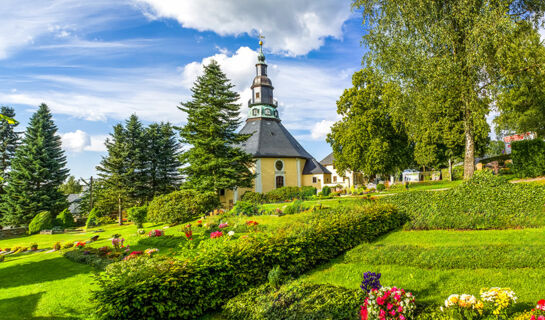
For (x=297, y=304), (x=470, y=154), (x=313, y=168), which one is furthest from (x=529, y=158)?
(x=313, y=168)

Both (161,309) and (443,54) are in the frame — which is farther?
(443,54)

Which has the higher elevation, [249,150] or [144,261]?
[249,150]

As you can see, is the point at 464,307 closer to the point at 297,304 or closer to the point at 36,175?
the point at 297,304

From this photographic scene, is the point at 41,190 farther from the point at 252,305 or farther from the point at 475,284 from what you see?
the point at 475,284

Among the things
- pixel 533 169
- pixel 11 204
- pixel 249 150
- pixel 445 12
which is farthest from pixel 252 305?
pixel 11 204

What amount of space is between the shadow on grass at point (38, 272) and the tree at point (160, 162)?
20897 millimetres

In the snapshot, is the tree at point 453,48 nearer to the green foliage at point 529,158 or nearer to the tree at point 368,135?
the green foliage at point 529,158

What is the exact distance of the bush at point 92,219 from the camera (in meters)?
24.8

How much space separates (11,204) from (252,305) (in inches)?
1236

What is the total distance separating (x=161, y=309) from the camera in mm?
4465

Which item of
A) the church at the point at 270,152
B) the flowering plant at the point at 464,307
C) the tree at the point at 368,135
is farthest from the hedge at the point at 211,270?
the church at the point at 270,152

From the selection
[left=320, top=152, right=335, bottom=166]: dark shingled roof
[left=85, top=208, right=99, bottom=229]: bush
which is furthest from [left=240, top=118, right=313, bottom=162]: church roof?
[left=85, top=208, right=99, bottom=229]: bush

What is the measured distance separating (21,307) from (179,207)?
11.6 metres

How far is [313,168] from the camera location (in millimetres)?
34312
